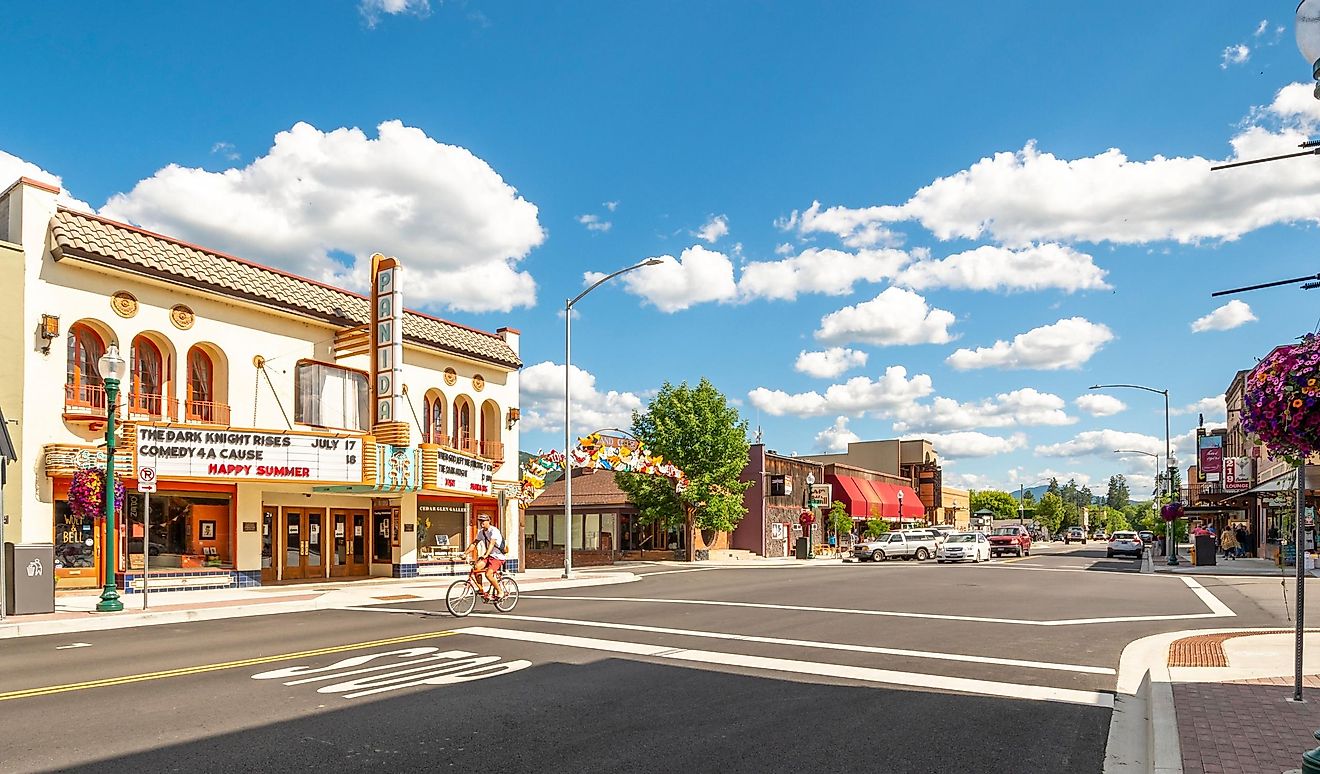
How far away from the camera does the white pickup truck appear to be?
2018 inches

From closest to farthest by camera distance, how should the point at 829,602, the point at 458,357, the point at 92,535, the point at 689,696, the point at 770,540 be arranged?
the point at 689,696
the point at 829,602
the point at 92,535
the point at 458,357
the point at 770,540

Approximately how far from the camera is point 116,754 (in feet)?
24.3

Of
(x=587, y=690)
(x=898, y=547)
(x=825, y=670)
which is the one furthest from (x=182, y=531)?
(x=898, y=547)

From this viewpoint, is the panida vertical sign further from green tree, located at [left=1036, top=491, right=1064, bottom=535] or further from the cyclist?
green tree, located at [left=1036, top=491, right=1064, bottom=535]

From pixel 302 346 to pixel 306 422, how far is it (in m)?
2.09

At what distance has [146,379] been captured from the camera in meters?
24.0

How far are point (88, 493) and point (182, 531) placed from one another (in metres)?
3.99

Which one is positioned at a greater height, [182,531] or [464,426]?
[464,426]

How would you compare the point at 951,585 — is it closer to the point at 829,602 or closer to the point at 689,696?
the point at 829,602

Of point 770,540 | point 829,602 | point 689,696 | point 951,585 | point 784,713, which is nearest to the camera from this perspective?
point 784,713

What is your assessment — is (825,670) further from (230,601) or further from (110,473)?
(110,473)

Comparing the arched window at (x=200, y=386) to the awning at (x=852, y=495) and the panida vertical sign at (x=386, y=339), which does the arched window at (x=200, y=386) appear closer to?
the panida vertical sign at (x=386, y=339)

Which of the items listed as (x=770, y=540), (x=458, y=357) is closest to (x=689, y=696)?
(x=458, y=357)

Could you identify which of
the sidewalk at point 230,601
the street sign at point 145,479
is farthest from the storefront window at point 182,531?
the street sign at point 145,479
